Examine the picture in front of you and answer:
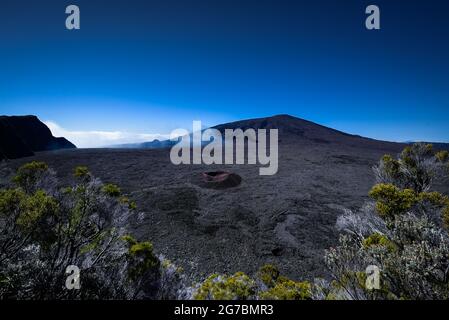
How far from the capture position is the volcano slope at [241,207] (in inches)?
581

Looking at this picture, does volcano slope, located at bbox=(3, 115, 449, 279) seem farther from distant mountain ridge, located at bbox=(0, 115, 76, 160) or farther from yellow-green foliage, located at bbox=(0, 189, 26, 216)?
distant mountain ridge, located at bbox=(0, 115, 76, 160)

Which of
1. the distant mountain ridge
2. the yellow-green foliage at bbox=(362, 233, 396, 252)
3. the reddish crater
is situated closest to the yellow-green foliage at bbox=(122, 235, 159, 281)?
the yellow-green foliage at bbox=(362, 233, 396, 252)

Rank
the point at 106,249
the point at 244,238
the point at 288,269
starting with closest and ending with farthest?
the point at 106,249
the point at 288,269
the point at 244,238

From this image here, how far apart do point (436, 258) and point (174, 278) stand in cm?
593

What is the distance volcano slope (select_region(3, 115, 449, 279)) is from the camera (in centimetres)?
1475

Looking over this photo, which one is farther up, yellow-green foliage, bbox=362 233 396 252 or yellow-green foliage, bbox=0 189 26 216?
yellow-green foliage, bbox=0 189 26 216

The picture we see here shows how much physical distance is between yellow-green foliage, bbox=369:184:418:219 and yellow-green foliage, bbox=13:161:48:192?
12425 mm

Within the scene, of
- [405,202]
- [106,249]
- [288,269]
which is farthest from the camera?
[288,269]

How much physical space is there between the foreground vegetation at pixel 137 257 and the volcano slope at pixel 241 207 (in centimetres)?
576

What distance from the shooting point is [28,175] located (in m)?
10.2

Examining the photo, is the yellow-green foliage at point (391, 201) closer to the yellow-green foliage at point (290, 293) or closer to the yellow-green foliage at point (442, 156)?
the yellow-green foliage at point (290, 293)
